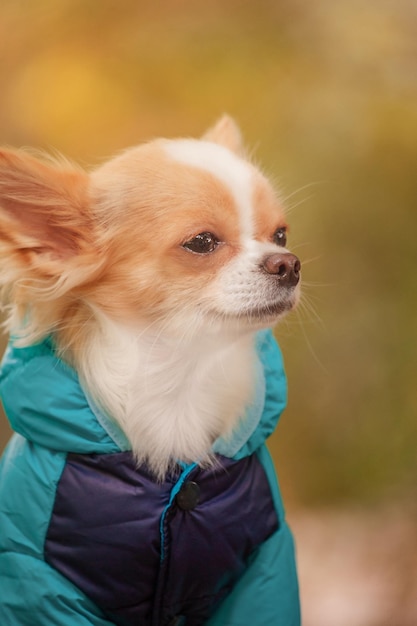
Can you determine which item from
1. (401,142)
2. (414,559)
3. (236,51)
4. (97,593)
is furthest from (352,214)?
(97,593)

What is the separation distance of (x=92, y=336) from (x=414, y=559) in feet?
3.38

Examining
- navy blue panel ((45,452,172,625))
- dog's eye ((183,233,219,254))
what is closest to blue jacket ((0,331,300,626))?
navy blue panel ((45,452,172,625))

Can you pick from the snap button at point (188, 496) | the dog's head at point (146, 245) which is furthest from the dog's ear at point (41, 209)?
the snap button at point (188, 496)

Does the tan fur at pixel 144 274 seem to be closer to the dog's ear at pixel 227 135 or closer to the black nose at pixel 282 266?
the black nose at pixel 282 266

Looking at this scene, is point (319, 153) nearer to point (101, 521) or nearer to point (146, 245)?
point (146, 245)

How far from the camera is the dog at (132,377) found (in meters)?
1.50

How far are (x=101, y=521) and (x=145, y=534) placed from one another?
8 cm

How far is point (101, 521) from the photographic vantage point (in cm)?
153

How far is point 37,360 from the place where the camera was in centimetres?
158

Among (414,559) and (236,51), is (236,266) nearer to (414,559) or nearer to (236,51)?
(236,51)

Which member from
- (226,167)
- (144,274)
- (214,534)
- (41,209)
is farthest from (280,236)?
(214,534)

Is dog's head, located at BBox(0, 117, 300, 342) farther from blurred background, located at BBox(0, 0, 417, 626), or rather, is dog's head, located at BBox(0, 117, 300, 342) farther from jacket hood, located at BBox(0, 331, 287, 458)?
blurred background, located at BBox(0, 0, 417, 626)

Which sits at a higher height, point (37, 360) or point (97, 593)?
point (37, 360)

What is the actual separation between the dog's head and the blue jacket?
0.46 ft
